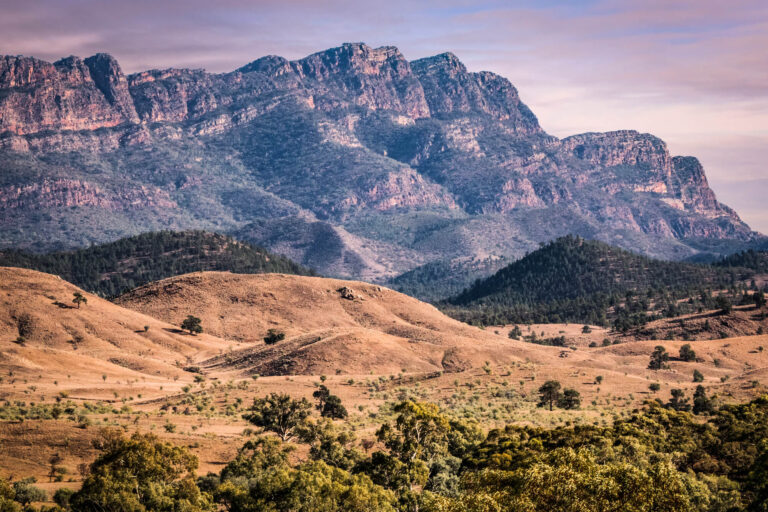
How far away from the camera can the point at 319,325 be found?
6668 inches

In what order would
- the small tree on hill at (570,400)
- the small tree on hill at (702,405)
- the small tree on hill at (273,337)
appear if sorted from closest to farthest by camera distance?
the small tree on hill at (702,405) → the small tree on hill at (570,400) → the small tree on hill at (273,337)

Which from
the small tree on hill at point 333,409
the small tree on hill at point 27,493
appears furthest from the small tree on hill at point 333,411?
the small tree on hill at point 27,493

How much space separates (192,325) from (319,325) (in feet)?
92.8

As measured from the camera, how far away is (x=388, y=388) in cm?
10525

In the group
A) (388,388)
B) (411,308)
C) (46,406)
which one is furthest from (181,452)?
(411,308)

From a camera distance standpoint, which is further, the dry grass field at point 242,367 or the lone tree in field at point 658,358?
the lone tree in field at point 658,358

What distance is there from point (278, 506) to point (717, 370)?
104 meters

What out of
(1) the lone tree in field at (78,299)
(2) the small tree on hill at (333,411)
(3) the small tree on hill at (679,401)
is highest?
(1) the lone tree in field at (78,299)

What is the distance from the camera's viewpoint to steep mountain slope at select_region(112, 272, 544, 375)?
124625mm

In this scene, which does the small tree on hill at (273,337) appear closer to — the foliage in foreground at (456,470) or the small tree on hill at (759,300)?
the foliage in foreground at (456,470)

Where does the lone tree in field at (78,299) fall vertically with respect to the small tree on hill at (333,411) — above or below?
above

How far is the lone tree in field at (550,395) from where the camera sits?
309 ft

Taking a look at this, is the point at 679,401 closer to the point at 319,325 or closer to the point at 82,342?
the point at 82,342

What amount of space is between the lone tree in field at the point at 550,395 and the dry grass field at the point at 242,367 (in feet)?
6.14
